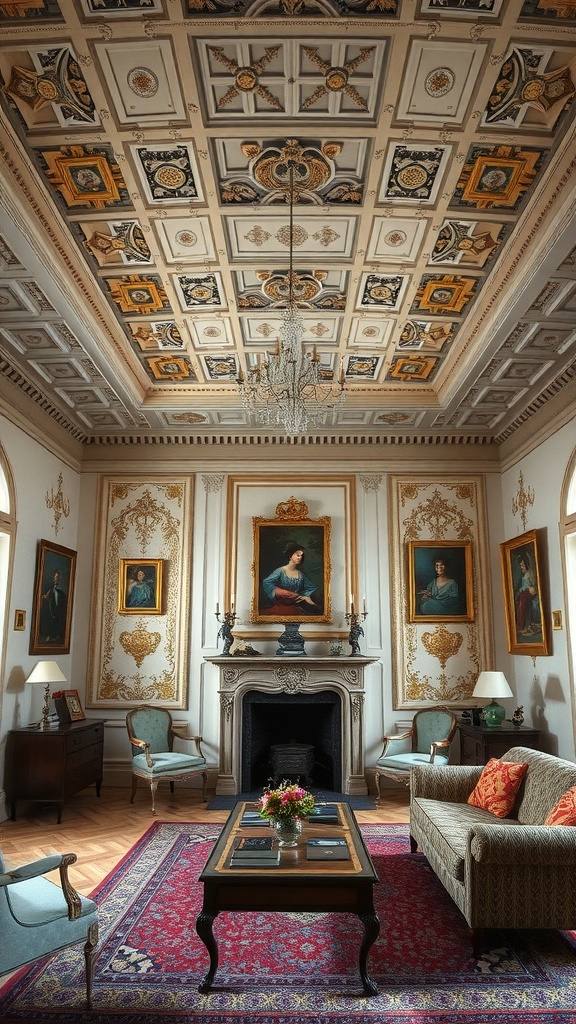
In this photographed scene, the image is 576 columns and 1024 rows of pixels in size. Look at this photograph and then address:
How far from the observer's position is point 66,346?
6.07 m

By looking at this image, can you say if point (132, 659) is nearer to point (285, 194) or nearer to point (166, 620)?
point (166, 620)

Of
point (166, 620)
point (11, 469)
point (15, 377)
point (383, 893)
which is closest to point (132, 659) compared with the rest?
point (166, 620)

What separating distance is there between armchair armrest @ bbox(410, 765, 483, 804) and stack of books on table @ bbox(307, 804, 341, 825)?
735 millimetres

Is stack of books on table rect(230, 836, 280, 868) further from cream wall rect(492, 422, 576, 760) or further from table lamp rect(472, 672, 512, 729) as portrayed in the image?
table lamp rect(472, 672, 512, 729)

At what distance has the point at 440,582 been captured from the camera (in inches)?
322

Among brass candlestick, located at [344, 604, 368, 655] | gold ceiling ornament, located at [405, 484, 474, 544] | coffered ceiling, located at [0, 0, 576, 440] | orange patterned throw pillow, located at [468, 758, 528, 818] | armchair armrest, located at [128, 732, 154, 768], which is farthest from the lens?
gold ceiling ornament, located at [405, 484, 474, 544]

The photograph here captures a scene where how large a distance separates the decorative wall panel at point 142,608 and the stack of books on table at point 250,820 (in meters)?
3.33

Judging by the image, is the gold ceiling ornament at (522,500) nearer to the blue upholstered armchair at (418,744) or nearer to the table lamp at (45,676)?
the blue upholstered armchair at (418,744)

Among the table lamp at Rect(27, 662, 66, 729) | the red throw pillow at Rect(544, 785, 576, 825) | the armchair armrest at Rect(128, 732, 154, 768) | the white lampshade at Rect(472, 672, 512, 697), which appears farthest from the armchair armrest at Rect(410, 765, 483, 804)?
the table lamp at Rect(27, 662, 66, 729)

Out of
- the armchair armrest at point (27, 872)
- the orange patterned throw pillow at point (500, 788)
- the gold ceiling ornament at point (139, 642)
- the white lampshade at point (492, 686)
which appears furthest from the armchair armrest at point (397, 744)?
→ the armchair armrest at point (27, 872)

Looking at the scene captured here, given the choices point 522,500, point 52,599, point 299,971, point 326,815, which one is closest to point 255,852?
point 299,971

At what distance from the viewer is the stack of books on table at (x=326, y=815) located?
4528 millimetres

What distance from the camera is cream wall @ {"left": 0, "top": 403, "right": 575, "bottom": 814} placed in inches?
270

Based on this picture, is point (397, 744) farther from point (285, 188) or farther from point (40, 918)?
point (285, 188)
